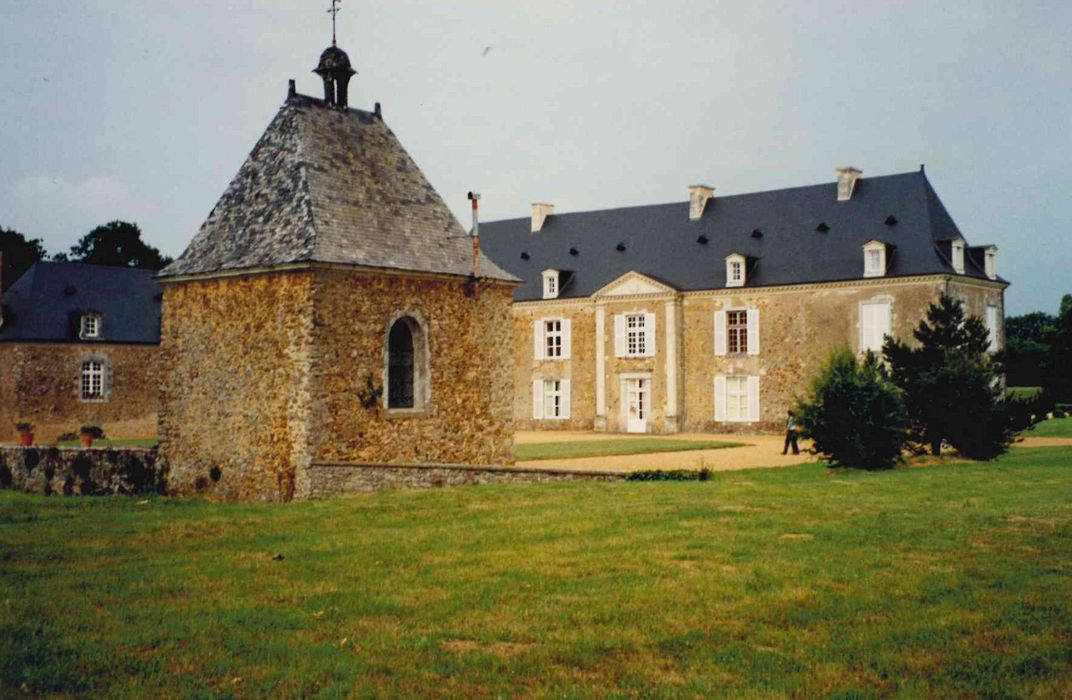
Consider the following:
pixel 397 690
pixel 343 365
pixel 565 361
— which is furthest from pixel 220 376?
pixel 565 361

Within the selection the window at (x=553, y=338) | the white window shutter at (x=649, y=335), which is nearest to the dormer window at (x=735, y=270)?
the white window shutter at (x=649, y=335)

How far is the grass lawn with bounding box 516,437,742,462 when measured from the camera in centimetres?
2758

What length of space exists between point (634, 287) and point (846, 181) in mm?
8538

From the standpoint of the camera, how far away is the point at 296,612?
7809 mm

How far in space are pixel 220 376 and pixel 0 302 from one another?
2512 cm

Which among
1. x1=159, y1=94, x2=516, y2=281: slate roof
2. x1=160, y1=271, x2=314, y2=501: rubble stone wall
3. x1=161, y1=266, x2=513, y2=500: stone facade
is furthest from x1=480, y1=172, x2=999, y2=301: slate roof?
x1=160, y1=271, x2=314, y2=501: rubble stone wall

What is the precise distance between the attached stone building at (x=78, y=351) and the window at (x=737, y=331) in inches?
810

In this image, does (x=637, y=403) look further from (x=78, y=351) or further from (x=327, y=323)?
(x=327, y=323)

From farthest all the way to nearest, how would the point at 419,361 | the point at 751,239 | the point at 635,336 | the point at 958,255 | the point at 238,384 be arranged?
the point at 635,336, the point at 751,239, the point at 958,255, the point at 419,361, the point at 238,384

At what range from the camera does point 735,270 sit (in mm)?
39812

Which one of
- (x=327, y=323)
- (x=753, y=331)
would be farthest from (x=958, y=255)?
(x=327, y=323)

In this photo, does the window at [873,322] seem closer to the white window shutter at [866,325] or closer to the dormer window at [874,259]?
the white window shutter at [866,325]

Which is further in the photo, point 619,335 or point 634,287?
point 619,335

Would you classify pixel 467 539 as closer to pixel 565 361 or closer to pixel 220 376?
pixel 220 376
